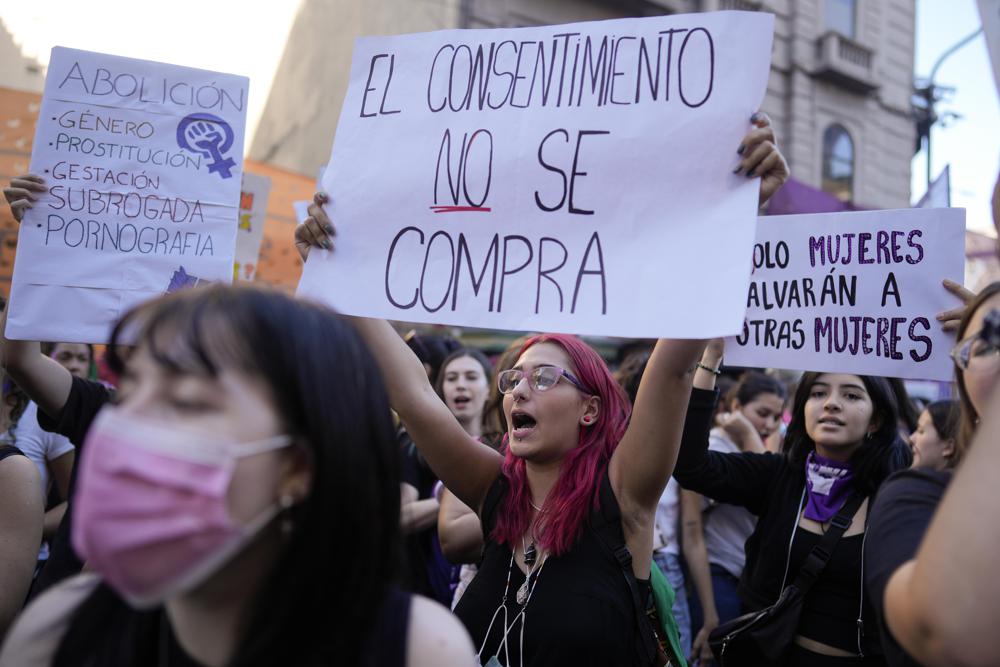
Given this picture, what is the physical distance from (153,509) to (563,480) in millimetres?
1499

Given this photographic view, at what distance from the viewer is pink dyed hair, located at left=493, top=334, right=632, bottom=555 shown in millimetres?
2324

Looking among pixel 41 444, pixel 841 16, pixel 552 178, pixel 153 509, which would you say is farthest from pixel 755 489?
pixel 841 16

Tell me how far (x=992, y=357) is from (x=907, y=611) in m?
0.51

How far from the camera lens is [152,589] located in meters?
1.20

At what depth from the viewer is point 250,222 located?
4.61 meters

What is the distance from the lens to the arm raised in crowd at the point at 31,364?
3.02m

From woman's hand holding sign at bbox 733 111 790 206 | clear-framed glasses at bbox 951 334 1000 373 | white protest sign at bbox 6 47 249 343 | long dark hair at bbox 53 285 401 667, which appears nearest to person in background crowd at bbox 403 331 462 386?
white protest sign at bbox 6 47 249 343

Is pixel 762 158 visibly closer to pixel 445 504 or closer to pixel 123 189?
pixel 445 504

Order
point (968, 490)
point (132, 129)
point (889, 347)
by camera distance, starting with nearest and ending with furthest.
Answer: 1. point (968, 490)
2. point (889, 347)
3. point (132, 129)

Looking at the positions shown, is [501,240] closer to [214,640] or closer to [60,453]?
[214,640]

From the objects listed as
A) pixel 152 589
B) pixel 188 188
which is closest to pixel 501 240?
pixel 152 589

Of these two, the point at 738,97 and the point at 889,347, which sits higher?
the point at 738,97

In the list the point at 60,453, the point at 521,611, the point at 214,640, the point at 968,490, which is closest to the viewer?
the point at 968,490

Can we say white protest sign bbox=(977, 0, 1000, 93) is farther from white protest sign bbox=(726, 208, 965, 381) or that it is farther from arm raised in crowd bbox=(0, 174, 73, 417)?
arm raised in crowd bbox=(0, 174, 73, 417)
